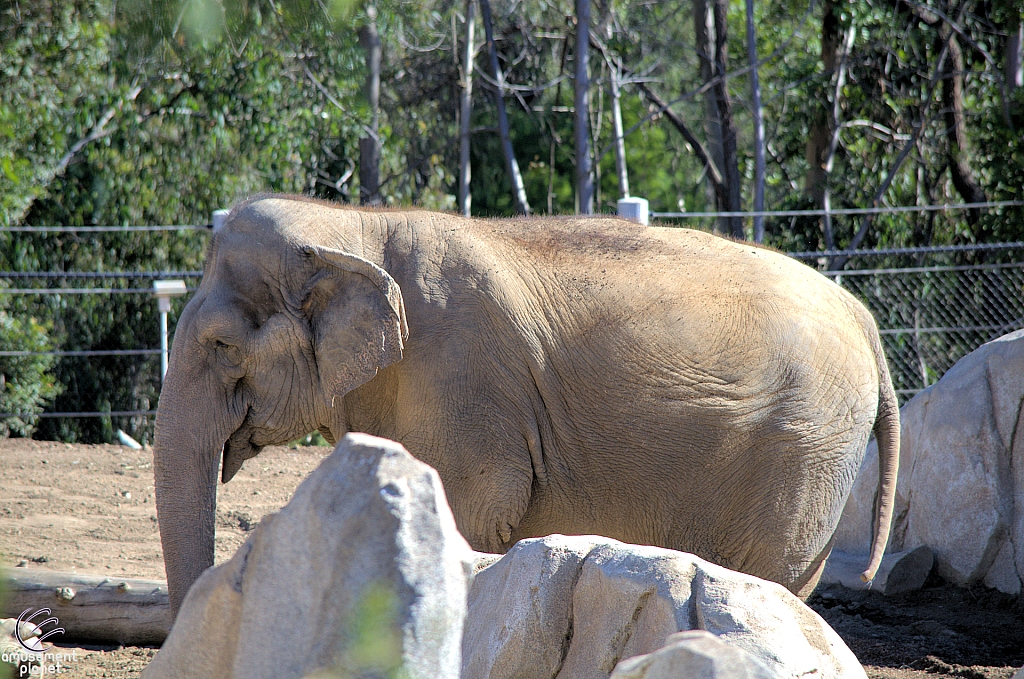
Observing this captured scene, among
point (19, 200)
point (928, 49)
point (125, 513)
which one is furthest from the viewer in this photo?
point (928, 49)

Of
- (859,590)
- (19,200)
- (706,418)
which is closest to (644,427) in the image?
(706,418)

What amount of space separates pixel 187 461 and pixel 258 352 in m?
0.45

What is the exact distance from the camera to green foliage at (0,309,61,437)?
30.6 ft

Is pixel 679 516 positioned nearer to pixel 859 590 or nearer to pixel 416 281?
pixel 416 281

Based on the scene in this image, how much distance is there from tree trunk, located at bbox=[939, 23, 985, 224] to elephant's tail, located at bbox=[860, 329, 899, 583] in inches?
320

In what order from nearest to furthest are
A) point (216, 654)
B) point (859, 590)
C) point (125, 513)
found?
1. point (216, 654)
2. point (859, 590)
3. point (125, 513)

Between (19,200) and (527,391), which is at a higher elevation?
(19,200)

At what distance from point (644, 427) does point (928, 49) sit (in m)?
10.1

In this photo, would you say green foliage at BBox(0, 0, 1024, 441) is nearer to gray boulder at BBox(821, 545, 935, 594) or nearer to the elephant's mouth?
the elephant's mouth

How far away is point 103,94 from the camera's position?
10281 millimetres

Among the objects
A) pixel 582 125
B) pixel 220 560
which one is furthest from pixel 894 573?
pixel 582 125

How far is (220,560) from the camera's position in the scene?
5.70 meters

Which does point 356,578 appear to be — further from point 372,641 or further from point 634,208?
point 634,208

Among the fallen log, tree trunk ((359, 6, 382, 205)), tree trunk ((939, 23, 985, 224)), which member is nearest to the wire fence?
tree trunk ((939, 23, 985, 224))
